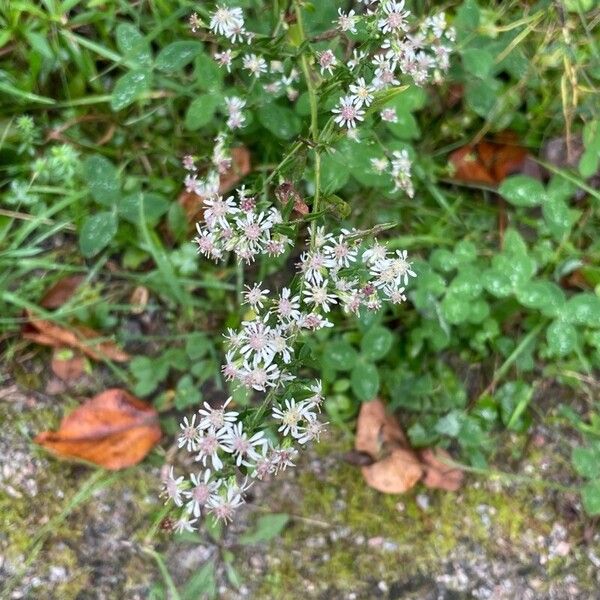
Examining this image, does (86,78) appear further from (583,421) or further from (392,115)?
(583,421)

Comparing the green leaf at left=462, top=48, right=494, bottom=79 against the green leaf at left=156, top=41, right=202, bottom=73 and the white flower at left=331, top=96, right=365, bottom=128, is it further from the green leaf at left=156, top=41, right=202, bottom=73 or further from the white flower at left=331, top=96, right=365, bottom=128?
the green leaf at left=156, top=41, right=202, bottom=73

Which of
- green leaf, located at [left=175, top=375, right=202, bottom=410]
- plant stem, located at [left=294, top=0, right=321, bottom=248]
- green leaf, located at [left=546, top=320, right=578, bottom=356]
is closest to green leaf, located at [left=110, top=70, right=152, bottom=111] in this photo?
plant stem, located at [left=294, top=0, right=321, bottom=248]

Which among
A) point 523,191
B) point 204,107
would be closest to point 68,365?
point 204,107

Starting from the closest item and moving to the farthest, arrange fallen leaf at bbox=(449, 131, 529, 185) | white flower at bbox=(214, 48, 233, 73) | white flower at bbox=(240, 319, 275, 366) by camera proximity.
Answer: white flower at bbox=(240, 319, 275, 366) < white flower at bbox=(214, 48, 233, 73) < fallen leaf at bbox=(449, 131, 529, 185)

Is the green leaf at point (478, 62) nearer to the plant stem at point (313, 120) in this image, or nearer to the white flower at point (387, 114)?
the white flower at point (387, 114)

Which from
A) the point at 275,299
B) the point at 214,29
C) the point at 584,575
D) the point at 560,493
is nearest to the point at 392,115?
the point at 214,29

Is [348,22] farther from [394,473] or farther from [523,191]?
[394,473]
